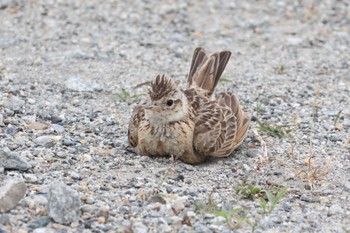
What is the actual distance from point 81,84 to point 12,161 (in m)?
2.99

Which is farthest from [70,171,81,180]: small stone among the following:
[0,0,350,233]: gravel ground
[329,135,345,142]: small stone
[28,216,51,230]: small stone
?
[329,135,345,142]: small stone

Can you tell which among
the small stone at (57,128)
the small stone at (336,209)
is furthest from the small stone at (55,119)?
the small stone at (336,209)

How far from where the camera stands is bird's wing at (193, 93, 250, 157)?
327 inches

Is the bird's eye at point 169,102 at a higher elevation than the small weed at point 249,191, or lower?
higher

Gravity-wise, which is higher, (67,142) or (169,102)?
(169,102)

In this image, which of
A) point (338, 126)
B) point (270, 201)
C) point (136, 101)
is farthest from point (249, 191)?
point (136, 101)

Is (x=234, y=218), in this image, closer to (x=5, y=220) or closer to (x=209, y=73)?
(x=5, y=220)

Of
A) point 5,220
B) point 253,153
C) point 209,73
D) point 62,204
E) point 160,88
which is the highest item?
point 160,88

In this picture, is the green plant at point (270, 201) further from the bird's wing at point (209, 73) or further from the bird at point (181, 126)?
the bird's wing at point (209, 73)

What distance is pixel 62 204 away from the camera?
6.32m

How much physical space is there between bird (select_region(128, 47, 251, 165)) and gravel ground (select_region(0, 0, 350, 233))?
128 mm

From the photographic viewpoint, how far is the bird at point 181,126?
26.6 ft

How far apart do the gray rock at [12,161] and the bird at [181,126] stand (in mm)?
1295

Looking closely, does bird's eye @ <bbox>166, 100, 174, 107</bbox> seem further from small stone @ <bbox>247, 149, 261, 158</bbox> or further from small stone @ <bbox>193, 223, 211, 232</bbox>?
small stone @ <bbox>193, 223, 211, 232</bbox>
